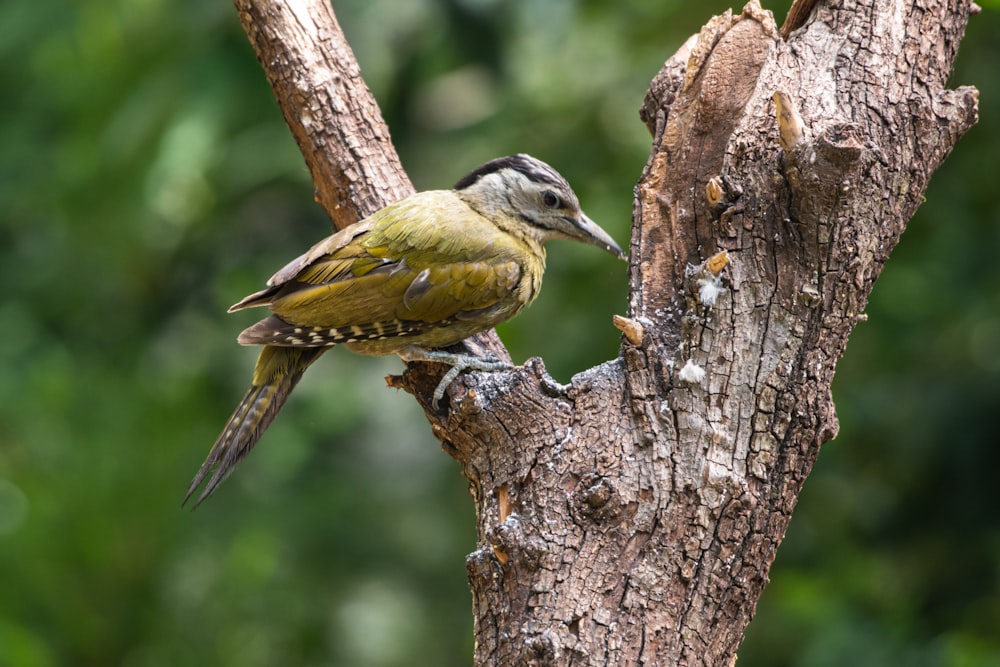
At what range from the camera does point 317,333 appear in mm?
3607

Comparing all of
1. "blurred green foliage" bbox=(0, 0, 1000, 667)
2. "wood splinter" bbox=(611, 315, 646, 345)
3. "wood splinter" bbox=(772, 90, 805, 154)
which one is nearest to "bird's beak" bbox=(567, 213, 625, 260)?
"blurred green foliage" bbox=(0, 0, 1000, 667)

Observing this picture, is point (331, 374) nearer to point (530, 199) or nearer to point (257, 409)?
point (530, 199)

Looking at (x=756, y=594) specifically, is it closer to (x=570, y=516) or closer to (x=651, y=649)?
(x=651, y=649)

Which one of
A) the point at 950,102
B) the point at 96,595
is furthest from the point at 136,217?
the point at 950,102

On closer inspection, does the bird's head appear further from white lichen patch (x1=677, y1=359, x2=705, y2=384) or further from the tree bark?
white lichen patch (x1=677, y1=359, x2=705, y2=384)

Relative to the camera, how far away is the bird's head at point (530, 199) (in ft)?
13.5

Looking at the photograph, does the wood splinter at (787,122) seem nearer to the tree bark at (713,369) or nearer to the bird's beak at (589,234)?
the tree bark at (713,369)

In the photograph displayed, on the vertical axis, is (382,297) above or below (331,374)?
above

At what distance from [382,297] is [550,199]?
2.64ft

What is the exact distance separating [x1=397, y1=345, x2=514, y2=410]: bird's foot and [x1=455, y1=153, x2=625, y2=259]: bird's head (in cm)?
69

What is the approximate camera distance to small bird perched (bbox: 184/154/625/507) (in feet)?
11.8

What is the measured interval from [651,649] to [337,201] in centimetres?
200

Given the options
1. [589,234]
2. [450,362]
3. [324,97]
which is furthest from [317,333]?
[589,234]

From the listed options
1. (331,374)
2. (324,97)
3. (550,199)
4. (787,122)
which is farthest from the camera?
(331,374)
